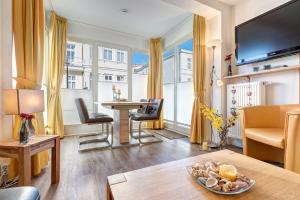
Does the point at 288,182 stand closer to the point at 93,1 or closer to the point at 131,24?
the point at 93,1

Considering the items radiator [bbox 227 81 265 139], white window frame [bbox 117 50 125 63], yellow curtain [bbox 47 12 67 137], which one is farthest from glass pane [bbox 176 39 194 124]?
yellow curtain [bbox 47 12 67 137]

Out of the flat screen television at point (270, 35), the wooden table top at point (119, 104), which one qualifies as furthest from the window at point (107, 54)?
the flat screen television at point (270, 35)

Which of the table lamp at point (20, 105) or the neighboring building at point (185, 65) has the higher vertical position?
the neighboring building at point (185, 65)

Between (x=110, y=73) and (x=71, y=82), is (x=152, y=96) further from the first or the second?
(x=71, y=82)

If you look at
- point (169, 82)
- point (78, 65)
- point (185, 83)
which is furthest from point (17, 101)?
point (169, 82)

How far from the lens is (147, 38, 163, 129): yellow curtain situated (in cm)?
441

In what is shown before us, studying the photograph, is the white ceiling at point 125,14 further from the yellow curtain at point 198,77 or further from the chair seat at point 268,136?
the chair seat at point 268,136

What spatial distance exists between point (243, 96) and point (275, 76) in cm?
50

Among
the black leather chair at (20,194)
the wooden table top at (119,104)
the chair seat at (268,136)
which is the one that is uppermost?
the wooden table top at (119,104)

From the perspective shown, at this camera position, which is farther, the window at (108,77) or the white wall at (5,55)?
the window at (108,77)

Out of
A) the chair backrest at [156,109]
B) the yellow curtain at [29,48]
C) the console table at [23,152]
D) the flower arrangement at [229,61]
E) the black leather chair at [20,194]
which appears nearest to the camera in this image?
the black leather chair at [20,194]

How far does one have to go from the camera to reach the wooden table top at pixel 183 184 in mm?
748

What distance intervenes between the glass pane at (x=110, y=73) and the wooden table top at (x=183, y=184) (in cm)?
336

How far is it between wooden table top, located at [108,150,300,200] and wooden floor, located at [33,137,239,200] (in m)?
0.69
